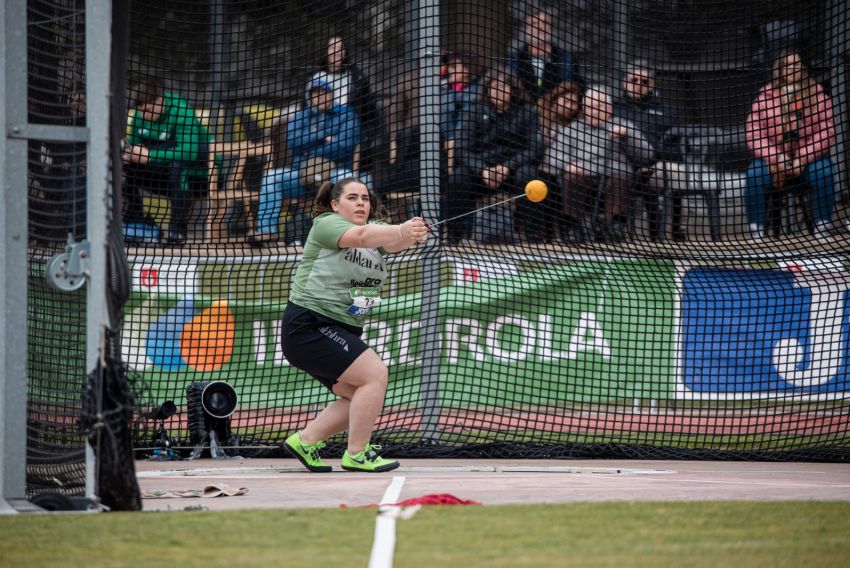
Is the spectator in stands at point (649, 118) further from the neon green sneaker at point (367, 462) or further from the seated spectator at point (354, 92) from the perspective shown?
the neon green sneaker at point (367, 462)

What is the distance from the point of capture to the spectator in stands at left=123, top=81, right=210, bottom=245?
9.58 m

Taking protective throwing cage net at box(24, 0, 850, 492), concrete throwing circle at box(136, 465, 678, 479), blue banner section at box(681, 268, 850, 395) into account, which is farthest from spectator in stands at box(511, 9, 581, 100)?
concrete throwing circle at box(136, 465, 678, 479)

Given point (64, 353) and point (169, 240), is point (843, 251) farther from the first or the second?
point (64, 353)

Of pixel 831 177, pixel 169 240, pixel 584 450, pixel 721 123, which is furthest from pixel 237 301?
pixel 831 177

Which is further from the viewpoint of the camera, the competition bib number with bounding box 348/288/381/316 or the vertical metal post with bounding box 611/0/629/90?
the vertical metal post with bounding box 611/0/629/90

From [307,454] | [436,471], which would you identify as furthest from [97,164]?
[436,471]

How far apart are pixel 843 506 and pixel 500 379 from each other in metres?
5.03

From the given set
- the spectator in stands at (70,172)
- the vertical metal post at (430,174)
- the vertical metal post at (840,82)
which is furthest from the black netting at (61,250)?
the vertical metal post at (840,82)

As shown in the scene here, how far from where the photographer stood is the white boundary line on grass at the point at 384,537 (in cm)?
379

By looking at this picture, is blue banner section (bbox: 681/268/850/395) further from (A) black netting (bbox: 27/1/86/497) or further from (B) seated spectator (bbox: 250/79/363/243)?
(A) black netting (bbox: 27/1/86/497)

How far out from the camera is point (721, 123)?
33.0 feet

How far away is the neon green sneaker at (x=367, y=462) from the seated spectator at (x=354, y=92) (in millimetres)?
3094

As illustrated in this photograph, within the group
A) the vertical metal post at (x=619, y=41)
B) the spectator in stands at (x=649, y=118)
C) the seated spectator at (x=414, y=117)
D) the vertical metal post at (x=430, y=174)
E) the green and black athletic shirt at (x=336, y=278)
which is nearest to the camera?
the green and black athletic shirt at (x=336, y=278)

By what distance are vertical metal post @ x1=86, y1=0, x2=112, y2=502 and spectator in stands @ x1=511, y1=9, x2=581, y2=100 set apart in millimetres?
5681
